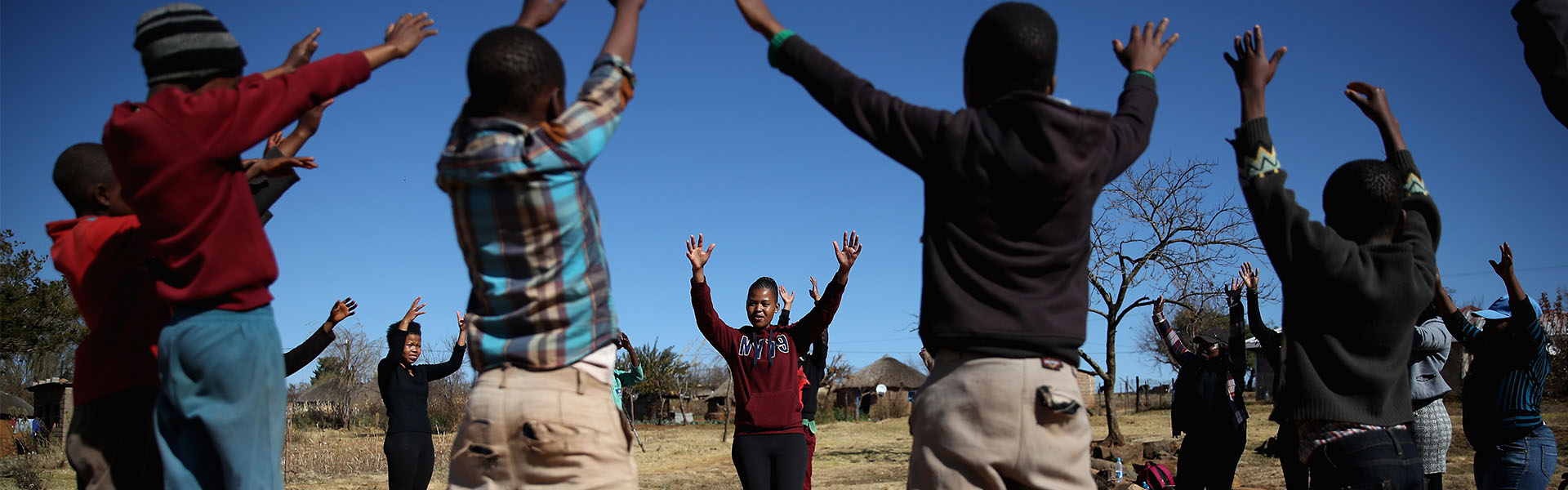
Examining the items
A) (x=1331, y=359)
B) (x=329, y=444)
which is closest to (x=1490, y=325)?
(x=1331, y=359)

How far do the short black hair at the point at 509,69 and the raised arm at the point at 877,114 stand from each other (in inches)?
27.5

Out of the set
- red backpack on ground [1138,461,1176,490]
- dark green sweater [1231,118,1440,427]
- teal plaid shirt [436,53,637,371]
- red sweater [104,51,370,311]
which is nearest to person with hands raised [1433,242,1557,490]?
dark green sweater [1231,118,1440,427]

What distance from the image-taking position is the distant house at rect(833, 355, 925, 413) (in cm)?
5850

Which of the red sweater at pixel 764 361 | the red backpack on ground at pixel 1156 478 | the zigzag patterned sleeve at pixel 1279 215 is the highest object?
the zigzag patterned sleeve at pixel 1279 215

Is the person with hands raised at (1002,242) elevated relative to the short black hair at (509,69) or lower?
lower

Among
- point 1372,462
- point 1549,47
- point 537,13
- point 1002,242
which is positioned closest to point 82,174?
point 537,13

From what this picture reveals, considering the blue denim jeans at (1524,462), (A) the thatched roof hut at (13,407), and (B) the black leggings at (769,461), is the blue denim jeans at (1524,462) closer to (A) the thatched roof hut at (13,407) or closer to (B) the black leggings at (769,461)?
(B) the black leggings at (769,461)

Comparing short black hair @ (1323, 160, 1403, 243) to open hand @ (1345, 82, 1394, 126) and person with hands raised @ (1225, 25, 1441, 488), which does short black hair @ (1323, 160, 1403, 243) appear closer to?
person with hands raised @ (1225, 25, 1441, 488)

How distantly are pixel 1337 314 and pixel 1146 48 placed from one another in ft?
3.52

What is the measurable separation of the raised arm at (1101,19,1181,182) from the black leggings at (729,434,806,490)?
329 cm

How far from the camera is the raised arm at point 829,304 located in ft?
18.3

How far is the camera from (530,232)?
7.95 feet

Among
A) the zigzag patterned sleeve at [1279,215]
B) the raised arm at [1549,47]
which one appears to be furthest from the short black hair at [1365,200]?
the raised arm at [1549,47]

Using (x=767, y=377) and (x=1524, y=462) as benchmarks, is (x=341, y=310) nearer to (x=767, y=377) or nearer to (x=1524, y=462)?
(x=767, y=377)
